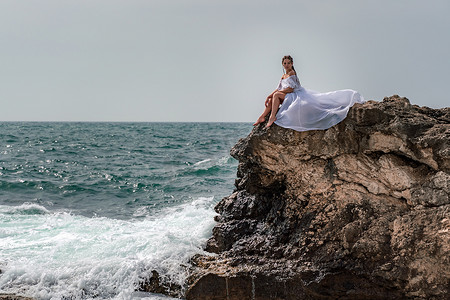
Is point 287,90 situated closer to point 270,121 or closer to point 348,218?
point 270,121

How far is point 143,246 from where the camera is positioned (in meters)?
8.05

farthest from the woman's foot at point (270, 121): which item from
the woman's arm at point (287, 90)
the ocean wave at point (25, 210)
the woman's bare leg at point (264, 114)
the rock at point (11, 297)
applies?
the ocean wave at point (25, 210)

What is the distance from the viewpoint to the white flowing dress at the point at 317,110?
6.77 metres

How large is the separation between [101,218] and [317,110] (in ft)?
23.1

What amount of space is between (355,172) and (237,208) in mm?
2286

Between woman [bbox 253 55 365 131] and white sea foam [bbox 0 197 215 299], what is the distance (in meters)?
2.58

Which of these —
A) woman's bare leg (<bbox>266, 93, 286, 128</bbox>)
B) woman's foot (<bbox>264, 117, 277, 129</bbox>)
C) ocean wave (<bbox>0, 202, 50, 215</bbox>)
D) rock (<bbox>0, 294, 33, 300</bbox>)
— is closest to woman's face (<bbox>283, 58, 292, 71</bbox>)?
woman's bare leg (<bbox>266, 93, 286, 128</bbox>)

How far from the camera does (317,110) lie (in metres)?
6.89

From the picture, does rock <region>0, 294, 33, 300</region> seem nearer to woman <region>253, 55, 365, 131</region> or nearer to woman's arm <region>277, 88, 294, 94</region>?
woman <region>253, 55, 365, 131</region>

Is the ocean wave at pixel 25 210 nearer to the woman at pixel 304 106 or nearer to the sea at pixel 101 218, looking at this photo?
the sea at pixel 101 218

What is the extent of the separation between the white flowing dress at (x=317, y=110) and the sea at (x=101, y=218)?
8.66 ft

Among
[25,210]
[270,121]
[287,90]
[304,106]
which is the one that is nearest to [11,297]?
[270,121]

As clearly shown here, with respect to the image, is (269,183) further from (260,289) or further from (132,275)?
(132,275)

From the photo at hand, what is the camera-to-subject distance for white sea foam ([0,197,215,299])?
21.7ft
